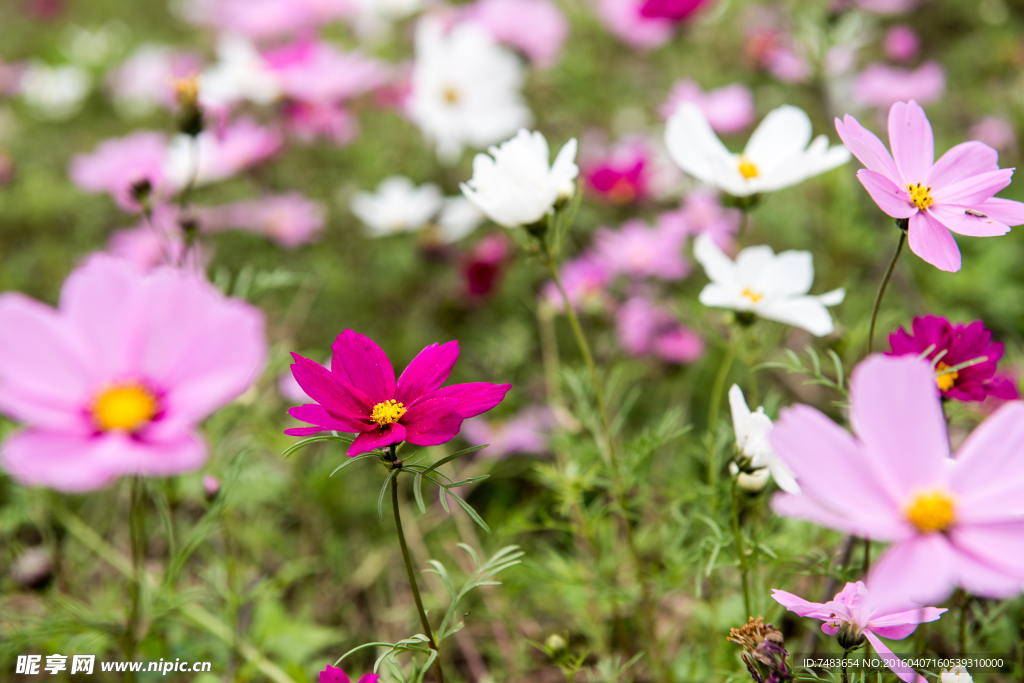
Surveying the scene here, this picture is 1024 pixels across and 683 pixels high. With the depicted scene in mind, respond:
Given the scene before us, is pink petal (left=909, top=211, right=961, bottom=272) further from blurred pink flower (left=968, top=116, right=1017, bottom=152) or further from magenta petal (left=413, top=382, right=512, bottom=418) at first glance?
blurred pink flower (left=968, top=116, right=1017, bottom=152)

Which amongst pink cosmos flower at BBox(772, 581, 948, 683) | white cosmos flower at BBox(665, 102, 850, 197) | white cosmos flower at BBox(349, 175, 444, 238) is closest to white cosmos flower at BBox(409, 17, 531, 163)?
white cosmos flower at BBox(349, 175, 444, 238)

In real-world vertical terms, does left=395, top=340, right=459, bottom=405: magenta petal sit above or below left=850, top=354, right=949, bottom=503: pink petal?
below

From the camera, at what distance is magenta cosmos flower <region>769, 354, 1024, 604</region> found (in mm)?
413

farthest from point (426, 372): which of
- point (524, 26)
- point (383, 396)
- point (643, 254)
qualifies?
point (524, 26)

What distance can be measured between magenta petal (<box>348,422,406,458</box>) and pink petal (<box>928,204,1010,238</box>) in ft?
1.80

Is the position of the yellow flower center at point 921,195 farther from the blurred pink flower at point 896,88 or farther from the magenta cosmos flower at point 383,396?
the blurred pink flower at point 896,88

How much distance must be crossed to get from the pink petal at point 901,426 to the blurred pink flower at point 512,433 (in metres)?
0.95

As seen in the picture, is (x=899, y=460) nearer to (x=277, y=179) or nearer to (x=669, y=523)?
(x=669, y=523)

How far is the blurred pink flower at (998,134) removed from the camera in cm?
188

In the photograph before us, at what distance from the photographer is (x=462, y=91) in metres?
1.84

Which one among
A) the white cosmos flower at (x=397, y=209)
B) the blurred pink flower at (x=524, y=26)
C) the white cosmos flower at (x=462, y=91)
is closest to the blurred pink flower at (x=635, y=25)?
the blurred pink flower at (x=524, y=26)

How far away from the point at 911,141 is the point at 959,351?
8.7 inches

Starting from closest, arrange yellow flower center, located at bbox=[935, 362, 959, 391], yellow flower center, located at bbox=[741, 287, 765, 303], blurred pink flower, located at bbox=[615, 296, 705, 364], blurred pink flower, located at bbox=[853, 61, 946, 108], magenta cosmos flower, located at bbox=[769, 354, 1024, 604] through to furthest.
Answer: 1. magenta cosmos flower, located at bbox=[769, 354, 1024, 604]
2. yellow flower center, located at bbox=[935, 362, 959, 391]
3. yellow flower center, located at bbox=[741, 287, 765, 303]
4. blurred pink flower, located at bbox=[615, 296, 705, 364]
5. blurred pink flower, located at bbox=[853, 61, 946, 108]

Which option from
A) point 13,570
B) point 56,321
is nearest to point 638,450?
point 56,321
